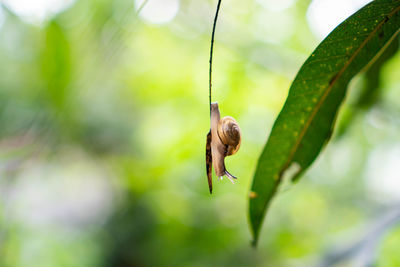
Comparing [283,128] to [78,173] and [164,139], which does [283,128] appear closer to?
[164,139]

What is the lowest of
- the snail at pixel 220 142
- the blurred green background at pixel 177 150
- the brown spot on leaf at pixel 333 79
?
the blurred green background at pixel 177 150

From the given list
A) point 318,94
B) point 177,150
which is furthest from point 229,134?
point 177,150

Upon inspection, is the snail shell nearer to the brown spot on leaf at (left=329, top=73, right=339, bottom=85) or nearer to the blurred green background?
the brown spot on leaf at (left=329, top=73, right=339, bottom=85)

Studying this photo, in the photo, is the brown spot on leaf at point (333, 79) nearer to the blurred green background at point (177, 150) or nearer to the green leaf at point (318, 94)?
the green leaf at point (318, 94)

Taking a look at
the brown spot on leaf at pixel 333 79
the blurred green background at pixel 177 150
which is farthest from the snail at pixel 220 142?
the blurred green background at pixel 177 150

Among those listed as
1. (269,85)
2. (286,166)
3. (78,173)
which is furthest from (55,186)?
(286,166)

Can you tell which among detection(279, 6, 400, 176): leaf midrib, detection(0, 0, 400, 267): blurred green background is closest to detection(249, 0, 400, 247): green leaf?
detection(279, 6, 400, 176): leaf midrib
